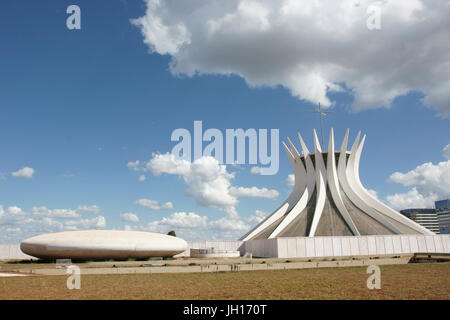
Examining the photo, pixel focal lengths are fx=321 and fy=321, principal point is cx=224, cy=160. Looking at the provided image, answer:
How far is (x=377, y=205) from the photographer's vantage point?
41.7 metres

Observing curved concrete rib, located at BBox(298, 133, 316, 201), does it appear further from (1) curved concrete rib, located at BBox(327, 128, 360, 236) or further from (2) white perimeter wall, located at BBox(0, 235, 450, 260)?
(2) white perimeter wall, located at BBox(0, 235, 450, 260)

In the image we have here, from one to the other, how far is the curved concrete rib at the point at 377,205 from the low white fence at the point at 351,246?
3.88 metres

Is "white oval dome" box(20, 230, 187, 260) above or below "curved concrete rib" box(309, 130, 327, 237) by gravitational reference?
below

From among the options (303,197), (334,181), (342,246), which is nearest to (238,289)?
(342,246)

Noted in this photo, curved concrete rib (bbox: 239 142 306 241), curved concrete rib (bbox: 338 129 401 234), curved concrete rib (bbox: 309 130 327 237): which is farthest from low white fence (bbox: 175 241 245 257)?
curved concrete rib (bbox: 338 129 401 234)

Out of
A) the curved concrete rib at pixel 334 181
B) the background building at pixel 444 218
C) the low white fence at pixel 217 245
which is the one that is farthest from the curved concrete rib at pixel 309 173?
the background building at pixel 444 218

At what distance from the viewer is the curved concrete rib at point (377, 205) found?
124 feet

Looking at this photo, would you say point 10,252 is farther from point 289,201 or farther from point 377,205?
point 377,205

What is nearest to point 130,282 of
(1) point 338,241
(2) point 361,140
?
(1) point 338,241

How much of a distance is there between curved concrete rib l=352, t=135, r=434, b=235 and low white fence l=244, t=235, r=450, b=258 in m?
3.88

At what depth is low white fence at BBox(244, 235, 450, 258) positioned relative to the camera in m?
30.6
